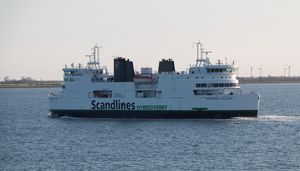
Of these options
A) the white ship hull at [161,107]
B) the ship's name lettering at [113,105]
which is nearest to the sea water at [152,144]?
the white ship hull at [161,107]

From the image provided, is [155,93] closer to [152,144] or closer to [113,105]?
[113,105]

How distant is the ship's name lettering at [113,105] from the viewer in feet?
226

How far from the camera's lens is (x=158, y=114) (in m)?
67.9

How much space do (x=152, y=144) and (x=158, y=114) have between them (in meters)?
17.1

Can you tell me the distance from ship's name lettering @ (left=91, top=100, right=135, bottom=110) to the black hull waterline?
1.02 feet

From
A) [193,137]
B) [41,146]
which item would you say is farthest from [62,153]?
[193,137]

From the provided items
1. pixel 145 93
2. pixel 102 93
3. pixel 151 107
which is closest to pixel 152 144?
pixel 151 107

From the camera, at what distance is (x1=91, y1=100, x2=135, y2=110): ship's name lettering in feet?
226

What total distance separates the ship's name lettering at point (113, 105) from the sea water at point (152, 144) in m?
1.45

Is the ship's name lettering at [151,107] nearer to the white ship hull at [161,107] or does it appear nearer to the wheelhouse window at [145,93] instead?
the white ship hull at [161,107]

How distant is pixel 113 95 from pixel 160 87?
5012mm

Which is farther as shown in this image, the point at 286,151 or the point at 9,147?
the point at 9,147

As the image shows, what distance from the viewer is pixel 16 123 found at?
7319cm

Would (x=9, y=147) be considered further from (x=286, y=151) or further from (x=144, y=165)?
(x=286, y=151)
